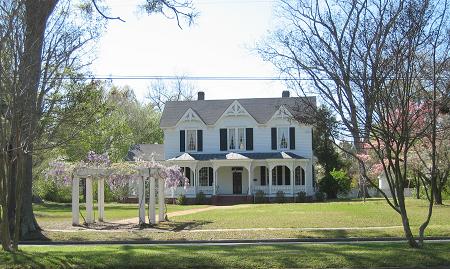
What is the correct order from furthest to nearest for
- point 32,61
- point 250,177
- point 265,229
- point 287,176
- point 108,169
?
point 287,176
point 250,177
point 108,169
point 265,229
point 32,61

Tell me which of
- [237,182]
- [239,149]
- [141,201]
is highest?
[239,149]

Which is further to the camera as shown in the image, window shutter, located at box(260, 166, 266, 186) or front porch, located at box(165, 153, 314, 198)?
window shutter, located at box(260, 166, 266, 186)

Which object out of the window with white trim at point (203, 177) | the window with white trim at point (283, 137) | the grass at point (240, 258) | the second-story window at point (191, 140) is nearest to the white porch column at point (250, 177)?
the window with white trim at point (283, 137)

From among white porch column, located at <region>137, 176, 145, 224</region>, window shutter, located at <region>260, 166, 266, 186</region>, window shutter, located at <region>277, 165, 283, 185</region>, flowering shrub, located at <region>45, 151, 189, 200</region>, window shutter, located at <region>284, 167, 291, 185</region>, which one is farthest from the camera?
window shutter, located at <region>260, 166, 266, 186</region>

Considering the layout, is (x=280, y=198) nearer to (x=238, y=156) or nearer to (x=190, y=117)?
(x=238, y=156)

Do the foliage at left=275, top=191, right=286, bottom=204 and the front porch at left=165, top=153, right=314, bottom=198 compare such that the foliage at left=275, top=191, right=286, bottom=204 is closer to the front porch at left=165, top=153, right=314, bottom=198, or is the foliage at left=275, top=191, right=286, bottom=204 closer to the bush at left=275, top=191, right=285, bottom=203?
the bush at left=275, top=191, right=285, bottom=203

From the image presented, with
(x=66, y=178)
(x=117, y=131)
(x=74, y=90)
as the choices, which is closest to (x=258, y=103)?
(x=117, y=131)

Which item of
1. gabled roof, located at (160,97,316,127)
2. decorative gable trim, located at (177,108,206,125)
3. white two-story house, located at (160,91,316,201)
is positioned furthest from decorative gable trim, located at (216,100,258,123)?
decorative gable trim, located at (177,108,206,125)

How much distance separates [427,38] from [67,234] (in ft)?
48.2

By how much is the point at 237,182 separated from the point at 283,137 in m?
5.49

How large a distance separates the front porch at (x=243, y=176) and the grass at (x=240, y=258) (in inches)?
1312

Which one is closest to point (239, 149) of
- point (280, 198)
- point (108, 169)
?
point (280, 198)

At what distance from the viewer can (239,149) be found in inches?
1935

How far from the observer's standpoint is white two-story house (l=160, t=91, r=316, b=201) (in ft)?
156
